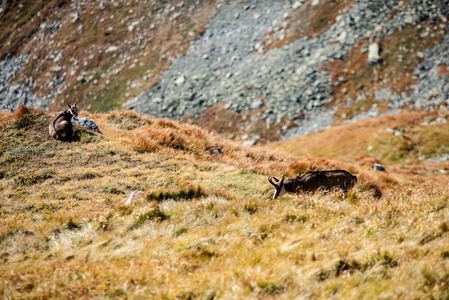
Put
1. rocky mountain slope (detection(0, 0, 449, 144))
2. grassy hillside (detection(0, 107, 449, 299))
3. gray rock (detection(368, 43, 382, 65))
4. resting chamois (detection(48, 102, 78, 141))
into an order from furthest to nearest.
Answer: gray rock (detection(368, 43, 382, 65)), rocky mountain slope (detection(0, 0, 449, 144)), resting chamois (detection(48, 102, 78, 141)), grassy hillside (detection(0, 107, 449, 299))

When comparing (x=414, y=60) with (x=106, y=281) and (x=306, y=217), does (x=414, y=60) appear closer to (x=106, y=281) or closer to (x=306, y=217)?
(x=306, y=217)

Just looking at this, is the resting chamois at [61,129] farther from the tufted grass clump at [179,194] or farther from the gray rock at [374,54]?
the gray rock at [374,54]

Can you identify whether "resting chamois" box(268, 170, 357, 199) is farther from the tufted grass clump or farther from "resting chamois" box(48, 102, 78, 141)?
"resting chamois" box(48, 102, 78, 141)

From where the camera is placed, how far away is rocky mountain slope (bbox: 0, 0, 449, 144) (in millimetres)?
37491

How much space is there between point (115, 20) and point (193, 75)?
27.7 m

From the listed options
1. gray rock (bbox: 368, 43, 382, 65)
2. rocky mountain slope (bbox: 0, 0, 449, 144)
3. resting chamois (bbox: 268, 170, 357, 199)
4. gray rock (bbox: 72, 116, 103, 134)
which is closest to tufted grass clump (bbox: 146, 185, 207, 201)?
resting chamois (bbox: 268, 170, 357, 199)

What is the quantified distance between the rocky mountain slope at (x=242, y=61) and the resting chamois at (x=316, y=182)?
16.5 meters

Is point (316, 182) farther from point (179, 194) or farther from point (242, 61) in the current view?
point (242, 61)

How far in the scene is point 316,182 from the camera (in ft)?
30.8

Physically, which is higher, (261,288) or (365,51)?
(261,288)

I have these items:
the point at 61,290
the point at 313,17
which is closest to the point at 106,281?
the point at 61,290

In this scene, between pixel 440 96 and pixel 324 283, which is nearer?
pixel 324 283

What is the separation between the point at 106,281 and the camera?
14.4ft

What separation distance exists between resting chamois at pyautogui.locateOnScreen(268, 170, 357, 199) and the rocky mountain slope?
1651 cm
